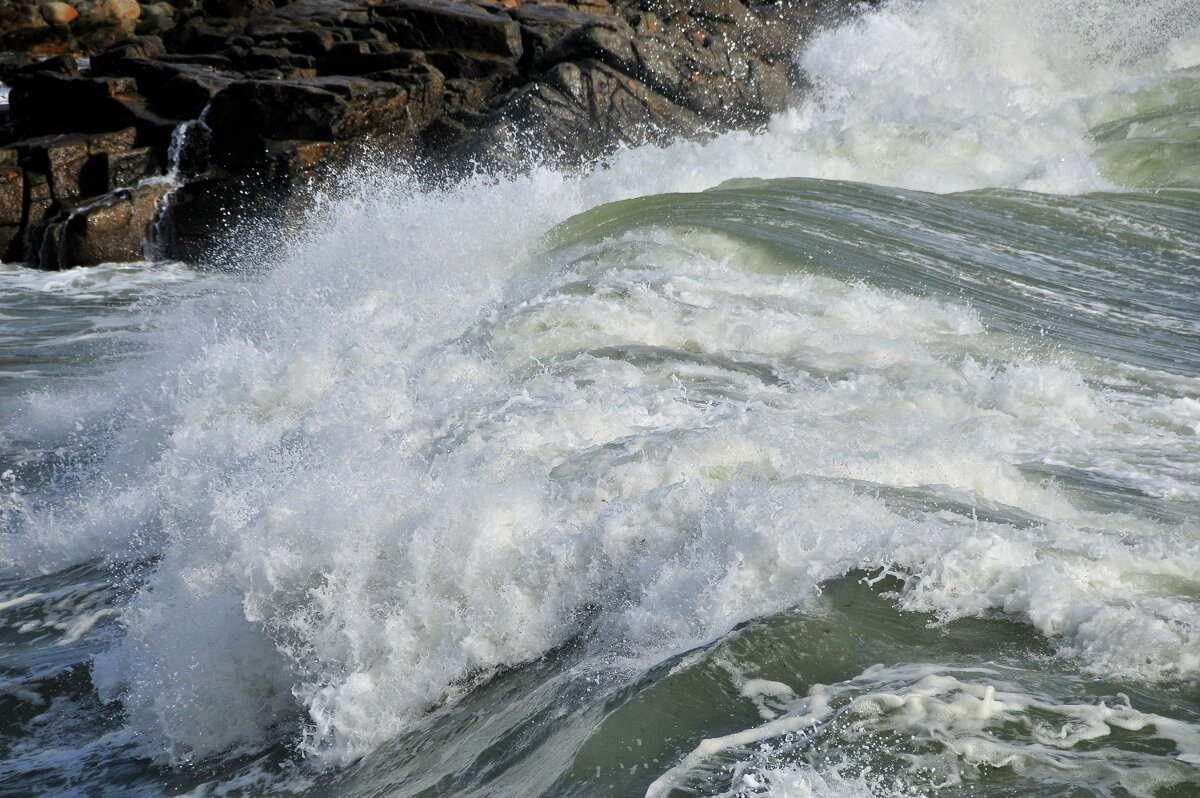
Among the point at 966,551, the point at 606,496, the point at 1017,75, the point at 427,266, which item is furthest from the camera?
the point at 1017,75

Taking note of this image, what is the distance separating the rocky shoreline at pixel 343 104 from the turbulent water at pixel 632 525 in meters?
5.15

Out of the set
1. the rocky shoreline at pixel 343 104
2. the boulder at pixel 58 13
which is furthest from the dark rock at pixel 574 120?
the boulder at pixel 58 13

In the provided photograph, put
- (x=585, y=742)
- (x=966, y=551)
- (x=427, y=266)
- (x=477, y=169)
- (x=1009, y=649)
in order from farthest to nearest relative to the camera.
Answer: (x=477, y=169), (x=427, y=266), (x=966, y=551), (x=1009, y=649), (x=585, y=742)

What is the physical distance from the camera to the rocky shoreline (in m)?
13.4

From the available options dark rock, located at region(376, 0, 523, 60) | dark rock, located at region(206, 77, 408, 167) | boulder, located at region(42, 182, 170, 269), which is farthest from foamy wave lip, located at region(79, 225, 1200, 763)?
dark rock, located at region(376, 0, 523, 60)

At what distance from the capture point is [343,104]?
1359cm

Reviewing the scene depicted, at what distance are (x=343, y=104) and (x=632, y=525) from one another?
37.5 feet

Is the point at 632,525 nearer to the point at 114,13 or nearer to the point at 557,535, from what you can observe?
the point at 557,535

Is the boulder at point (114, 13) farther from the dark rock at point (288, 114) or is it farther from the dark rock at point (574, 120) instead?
the dark rock at point (574, 120)

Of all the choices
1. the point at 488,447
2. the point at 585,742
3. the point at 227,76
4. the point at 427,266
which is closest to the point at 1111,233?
the point at 427,266

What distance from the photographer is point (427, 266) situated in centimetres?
810

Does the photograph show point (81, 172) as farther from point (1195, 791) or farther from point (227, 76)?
point (1195, 791)

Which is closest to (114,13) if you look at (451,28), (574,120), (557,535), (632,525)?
(451,28)

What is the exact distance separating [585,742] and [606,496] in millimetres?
1264
